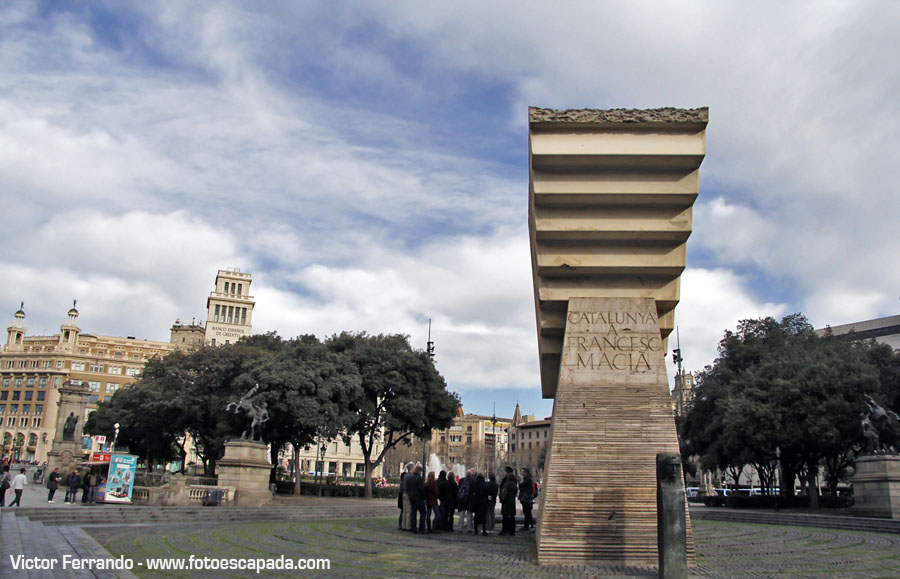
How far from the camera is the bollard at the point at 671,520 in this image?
9539 mm

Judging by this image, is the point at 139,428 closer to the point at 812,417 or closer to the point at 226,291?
the point at 812,417

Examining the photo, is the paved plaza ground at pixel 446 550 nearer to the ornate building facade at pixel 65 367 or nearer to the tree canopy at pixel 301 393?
the tree canopy at pixel 301 393

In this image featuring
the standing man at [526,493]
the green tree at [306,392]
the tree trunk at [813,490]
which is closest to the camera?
the standing man at [526,493]

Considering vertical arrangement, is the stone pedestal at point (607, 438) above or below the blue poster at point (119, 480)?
above

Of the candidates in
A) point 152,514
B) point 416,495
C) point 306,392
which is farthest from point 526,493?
point 306,392

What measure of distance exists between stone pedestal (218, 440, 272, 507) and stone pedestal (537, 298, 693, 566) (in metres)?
16.5

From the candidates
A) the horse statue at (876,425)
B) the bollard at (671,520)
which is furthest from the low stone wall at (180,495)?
the horse statue at (876,425)

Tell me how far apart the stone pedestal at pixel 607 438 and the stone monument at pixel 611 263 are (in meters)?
0.02

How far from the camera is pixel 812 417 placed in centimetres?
3078

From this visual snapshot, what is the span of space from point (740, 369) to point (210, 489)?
96.9ft

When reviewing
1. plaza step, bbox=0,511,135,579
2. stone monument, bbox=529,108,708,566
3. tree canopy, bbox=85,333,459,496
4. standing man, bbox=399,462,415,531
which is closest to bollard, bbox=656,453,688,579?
stone monument, bbox=529,108,708,566

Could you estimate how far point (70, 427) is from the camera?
144ft

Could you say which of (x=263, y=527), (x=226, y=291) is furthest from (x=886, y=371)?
(x=226, y=291)

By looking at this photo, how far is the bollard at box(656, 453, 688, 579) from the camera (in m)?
9.54
